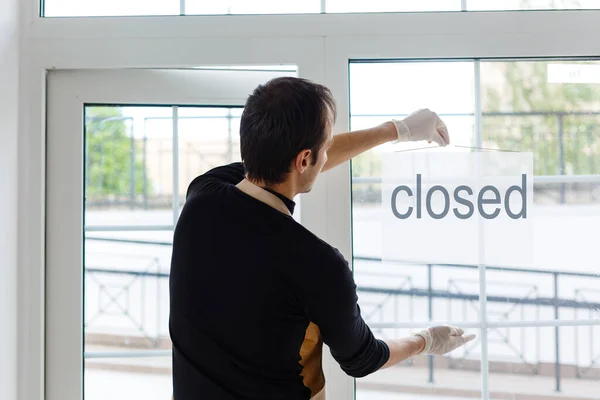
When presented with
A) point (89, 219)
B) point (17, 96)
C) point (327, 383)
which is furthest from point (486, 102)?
point (17, 96)

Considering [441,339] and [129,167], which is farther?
[129,167]

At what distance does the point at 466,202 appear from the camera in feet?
5.00

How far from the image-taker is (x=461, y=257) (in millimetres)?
1538

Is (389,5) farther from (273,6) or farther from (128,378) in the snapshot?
(128,378)

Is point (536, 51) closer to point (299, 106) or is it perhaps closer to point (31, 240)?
point (299, 106)

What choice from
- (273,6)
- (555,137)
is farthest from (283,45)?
(555,137)

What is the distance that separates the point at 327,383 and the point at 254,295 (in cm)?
52

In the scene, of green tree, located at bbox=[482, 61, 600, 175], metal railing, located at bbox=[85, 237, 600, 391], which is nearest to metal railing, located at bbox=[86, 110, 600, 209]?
green tree, located at bbox=[482, 61, 600, 175]

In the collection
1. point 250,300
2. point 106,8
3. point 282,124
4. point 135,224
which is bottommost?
point 250,300

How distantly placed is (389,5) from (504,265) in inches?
29.8

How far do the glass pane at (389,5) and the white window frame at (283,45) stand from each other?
0.17 feet

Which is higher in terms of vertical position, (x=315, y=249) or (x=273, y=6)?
(x=273, y=6)

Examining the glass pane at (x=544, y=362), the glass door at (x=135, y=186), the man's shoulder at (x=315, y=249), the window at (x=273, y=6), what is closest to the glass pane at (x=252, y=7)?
the window at (x=273, y=6)

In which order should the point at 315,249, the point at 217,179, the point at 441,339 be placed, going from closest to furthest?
1. the point at 315,249
2. the point at 217,179
3. the point at 441,339
